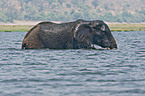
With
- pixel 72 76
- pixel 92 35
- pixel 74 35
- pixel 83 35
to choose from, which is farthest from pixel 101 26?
pixel 72 76

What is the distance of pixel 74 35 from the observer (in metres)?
32.8

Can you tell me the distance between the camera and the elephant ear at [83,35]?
108ft

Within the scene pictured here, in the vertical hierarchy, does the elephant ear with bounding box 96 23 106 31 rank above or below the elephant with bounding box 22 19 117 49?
above

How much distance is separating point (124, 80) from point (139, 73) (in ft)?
7.14

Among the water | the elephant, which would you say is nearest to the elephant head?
the elephant

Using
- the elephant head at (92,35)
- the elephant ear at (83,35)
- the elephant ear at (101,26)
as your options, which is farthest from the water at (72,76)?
the elephant ear at (101,26)

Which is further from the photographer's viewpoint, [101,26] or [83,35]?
[101,26]

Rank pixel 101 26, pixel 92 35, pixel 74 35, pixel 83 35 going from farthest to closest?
1. pixel 101 26
2. pixel 92 35
3. pixel 83 35
4. pixel 74 35

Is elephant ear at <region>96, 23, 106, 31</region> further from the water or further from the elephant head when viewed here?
the water

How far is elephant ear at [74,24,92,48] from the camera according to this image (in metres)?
32.9

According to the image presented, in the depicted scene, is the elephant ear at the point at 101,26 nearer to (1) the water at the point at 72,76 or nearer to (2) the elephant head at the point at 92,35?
(2) the elephant head at the point at 92,35

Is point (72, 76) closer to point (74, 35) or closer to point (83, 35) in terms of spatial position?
point (74, 35)

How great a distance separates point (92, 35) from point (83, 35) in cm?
78

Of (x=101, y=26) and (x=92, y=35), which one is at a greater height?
(x=101, y=26)
